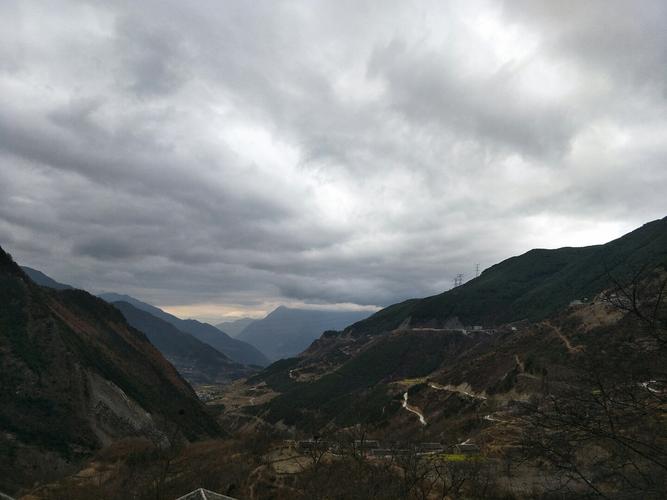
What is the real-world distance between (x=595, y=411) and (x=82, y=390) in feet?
282

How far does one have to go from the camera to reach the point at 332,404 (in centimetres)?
15238

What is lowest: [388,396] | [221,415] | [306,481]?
[221,415]

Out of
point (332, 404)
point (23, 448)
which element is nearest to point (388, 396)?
point (332, 404)

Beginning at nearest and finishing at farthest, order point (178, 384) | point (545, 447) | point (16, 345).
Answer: point (545, 447), point (16, 345), point (178, 384)

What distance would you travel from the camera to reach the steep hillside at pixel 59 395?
A: 57.1m

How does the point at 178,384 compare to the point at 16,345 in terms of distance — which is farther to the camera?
the point at 178,384

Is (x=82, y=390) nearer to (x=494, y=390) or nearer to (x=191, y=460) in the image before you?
(x=191, y=460)

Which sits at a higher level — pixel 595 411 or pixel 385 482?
pixel 595 411

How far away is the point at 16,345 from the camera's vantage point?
7406cm

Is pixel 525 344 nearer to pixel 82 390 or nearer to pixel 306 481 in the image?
pixel 306 481

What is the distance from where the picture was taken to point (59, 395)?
231ft

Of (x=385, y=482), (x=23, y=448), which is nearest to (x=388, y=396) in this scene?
(x=23, y=448)

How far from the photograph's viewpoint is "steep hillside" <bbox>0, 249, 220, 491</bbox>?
187ft

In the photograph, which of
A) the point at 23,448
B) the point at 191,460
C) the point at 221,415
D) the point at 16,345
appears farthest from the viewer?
the point at 221,415
